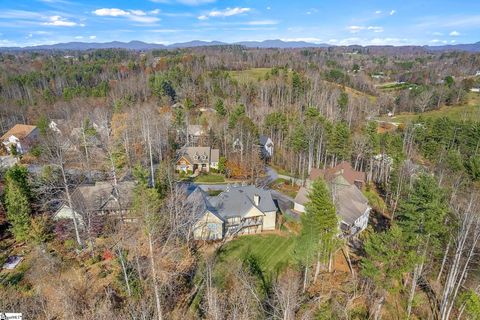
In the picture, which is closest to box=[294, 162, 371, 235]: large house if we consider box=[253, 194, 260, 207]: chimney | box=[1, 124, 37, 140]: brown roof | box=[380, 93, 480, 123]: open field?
box=[253, 194, 260, 207]: chimney

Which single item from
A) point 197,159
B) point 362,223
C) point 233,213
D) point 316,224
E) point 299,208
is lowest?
point 362,223

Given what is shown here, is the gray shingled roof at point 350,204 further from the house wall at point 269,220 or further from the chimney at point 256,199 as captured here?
the chimney at point 256,199

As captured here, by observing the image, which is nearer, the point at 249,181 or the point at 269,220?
the point at 269,220

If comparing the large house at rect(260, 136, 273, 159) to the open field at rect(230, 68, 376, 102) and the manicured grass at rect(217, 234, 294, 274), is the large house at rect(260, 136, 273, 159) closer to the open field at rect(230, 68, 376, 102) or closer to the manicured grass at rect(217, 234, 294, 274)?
the manicured grass at rect(217, 234, 294, 274)

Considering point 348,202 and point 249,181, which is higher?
point 348,202

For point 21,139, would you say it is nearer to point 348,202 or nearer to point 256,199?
point 256,199

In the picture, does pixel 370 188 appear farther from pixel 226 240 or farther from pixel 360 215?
pixel 226 240

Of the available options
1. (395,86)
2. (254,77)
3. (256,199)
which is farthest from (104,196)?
(395,86)
